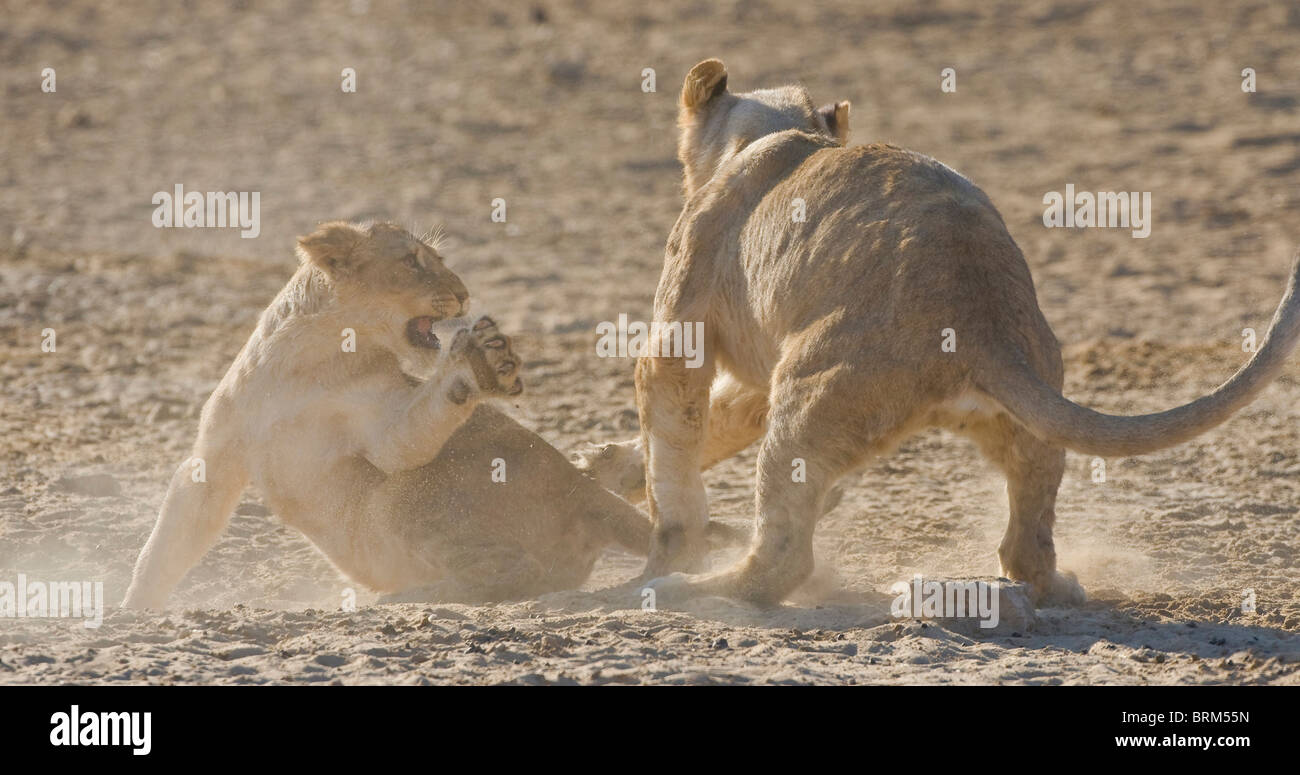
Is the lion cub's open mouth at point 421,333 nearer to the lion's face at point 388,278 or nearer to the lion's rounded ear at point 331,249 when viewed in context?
the lion's face at point 388,278

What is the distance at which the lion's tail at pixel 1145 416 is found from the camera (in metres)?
5.42

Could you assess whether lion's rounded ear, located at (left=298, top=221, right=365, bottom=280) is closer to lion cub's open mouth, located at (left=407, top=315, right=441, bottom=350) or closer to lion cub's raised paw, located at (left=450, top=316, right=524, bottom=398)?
lion cub's open mouth, located at (left=407, top=315, right=441, bottom=350)

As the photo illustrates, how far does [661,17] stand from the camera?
19016 millimetres

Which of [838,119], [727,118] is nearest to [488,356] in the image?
[727,118]

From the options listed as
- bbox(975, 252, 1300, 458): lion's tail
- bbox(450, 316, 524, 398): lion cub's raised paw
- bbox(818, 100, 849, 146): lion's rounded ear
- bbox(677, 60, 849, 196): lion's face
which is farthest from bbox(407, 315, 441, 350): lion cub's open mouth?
bbox(975, 252, 1300, 458): lion's tail

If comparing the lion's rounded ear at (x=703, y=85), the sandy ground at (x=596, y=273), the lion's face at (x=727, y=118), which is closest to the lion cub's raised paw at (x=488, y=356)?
the sandy ground at (x=596, y=273)

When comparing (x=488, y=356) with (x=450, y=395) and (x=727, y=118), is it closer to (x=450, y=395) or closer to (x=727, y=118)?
(x=450, y=395)

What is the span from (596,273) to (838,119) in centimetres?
522

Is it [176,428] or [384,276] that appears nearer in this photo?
[384,276]

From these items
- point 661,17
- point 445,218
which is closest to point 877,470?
point 445,218

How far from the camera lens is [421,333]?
7.09 meters

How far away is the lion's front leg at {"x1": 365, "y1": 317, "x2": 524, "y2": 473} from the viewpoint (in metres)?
6.38

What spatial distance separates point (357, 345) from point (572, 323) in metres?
4.89

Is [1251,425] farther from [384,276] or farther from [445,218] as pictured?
[445,218]
